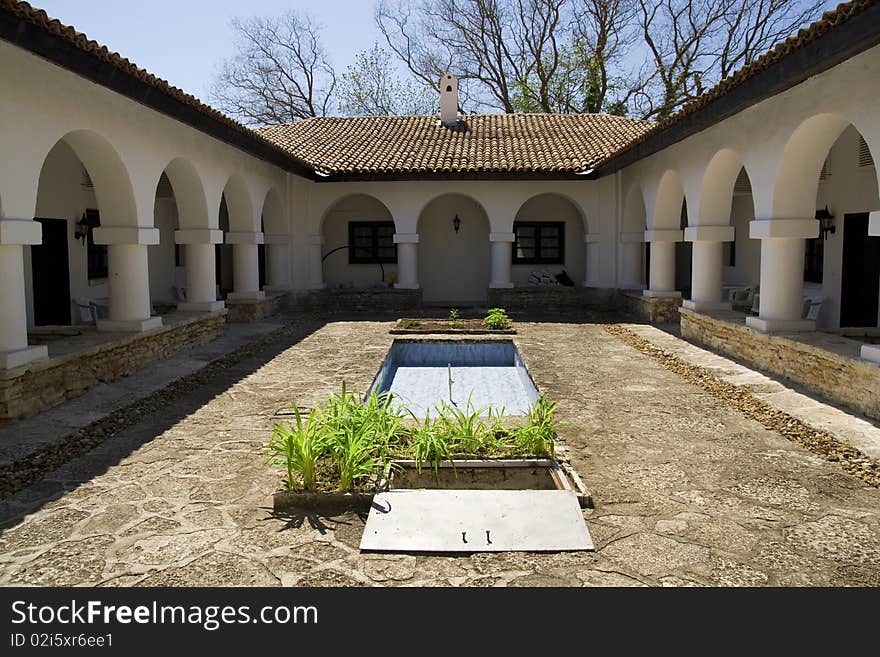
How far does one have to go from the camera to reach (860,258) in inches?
479

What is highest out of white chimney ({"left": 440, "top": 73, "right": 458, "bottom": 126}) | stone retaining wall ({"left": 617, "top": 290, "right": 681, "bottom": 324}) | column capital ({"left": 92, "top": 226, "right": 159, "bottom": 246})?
white chimney ({"left": 440, "top": 73, "right": 458, "bottom": 126})

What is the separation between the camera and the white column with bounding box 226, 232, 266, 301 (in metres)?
15.2

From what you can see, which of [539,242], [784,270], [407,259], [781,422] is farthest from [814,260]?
[407,259]

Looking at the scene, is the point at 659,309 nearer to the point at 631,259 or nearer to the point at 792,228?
the point at 631,259

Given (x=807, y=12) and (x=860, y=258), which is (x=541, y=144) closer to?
(x=860, y=258)

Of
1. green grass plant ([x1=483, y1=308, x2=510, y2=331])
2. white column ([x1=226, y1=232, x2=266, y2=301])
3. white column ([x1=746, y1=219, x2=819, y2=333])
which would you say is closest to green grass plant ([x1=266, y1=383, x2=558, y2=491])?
white column ([x1=746, y1=219, x2=819, y2=333])

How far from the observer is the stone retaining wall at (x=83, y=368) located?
7105 millimetres

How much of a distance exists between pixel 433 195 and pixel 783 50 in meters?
11.2

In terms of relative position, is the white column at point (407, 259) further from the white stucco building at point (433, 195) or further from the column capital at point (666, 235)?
the column capital at point (666, 235)

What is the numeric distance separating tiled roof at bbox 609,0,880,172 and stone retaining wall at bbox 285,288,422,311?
27.0 ft

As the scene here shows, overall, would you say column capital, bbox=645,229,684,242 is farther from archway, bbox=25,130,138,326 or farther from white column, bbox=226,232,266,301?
archway, bbox=25,130,138,326

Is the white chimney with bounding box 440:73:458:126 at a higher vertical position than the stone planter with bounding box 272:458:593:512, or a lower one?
higher

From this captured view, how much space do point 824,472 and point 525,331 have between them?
8.34 m

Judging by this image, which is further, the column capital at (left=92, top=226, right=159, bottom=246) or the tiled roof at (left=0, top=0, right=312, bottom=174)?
the column capital at (left=92, top=226, right=159, bottom=246)
